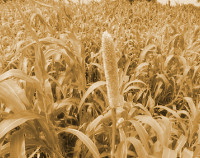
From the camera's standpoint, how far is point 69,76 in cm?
158

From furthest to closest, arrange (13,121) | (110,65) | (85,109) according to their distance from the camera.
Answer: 1. (85,109)
2. (13,121)
3. (110,65)

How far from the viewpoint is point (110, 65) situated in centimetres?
64

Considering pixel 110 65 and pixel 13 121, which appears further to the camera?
pixel 13 121

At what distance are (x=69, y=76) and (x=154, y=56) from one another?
48.8 inches

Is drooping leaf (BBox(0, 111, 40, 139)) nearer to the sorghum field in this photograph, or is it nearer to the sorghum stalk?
the sorghum field

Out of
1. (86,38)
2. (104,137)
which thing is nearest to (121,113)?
(104,137)

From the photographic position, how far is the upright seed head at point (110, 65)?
0.62 m

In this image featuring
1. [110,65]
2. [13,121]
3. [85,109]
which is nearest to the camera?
[110,65]

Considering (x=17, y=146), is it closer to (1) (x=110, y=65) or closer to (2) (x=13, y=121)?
(2) (x=13, y=121)

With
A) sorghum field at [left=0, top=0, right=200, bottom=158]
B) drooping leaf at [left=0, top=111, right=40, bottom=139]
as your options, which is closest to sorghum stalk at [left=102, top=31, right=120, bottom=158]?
sorghum field at [left=0, top=0, right=200, bottom=158]

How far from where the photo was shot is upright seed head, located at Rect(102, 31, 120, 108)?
0.62m

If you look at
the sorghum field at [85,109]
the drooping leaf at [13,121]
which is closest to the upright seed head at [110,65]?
Result: the sorghum field at [85,109]

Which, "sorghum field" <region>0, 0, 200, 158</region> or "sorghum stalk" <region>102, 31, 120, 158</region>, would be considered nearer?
"sorghum stalk" <region>102, 31, 120, 158</region>

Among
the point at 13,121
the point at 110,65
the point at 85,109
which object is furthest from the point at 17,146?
the point at 85,109
